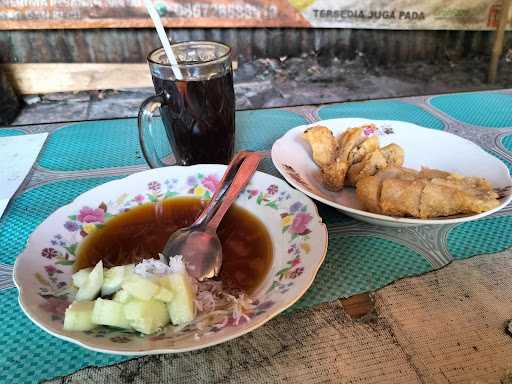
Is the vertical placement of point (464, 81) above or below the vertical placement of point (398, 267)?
below

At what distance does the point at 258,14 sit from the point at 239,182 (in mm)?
2881

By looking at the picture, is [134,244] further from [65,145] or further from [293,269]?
[65,145]

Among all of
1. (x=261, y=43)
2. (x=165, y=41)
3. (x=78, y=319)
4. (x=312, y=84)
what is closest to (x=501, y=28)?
(x=312, y=84)

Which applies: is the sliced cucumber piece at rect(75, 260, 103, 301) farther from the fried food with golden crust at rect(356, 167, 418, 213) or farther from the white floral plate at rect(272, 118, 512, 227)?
the fried food with golden crust at rect(356, 167, 418, 213)

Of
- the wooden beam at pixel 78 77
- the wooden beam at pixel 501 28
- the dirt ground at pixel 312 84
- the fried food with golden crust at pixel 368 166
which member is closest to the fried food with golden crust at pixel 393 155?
the fried food with golden crust at pixel 368 166

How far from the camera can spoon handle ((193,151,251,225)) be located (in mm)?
839

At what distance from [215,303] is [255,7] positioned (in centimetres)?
317

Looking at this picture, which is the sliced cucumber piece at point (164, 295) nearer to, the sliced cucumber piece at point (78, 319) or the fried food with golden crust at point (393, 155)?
the sliced cucumber piece at point (78, 319)

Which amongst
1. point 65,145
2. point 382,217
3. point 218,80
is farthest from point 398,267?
point 65,145

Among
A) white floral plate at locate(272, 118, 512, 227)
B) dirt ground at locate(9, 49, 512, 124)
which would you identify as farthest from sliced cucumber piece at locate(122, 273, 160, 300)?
dirt ground at locate(9, 49, 512, 124)

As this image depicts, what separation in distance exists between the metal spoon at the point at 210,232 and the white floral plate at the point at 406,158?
0.09m

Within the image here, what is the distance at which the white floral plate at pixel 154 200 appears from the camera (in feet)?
1.86

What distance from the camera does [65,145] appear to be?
1.27m

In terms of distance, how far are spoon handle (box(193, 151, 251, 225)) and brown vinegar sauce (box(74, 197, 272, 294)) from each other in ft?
0.12
